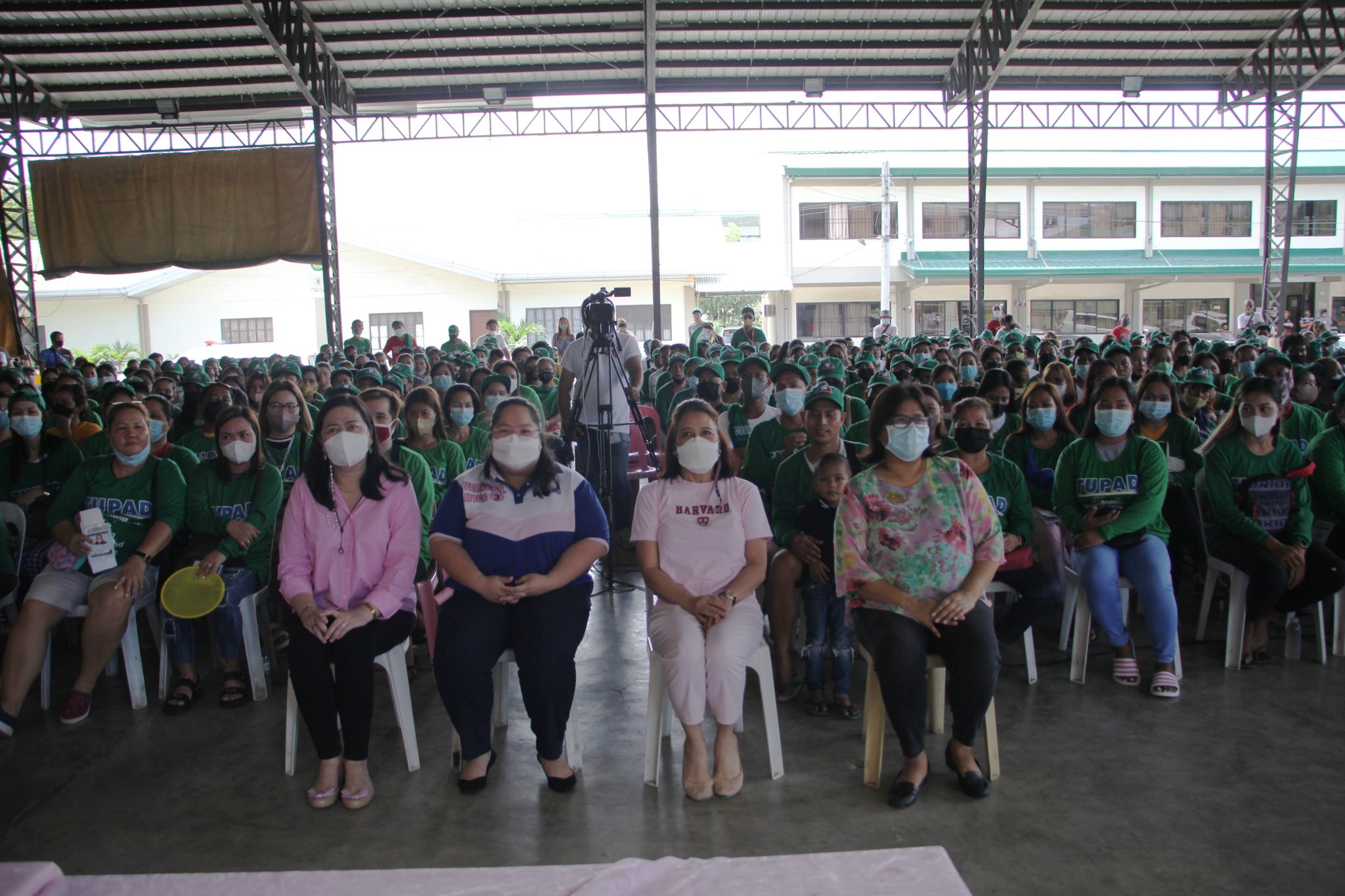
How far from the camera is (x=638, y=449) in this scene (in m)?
7.20

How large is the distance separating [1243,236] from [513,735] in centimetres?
2732

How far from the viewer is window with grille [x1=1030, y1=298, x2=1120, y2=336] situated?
2445cm

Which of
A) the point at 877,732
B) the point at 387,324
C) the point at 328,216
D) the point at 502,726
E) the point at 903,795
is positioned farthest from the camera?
the point at 387,324

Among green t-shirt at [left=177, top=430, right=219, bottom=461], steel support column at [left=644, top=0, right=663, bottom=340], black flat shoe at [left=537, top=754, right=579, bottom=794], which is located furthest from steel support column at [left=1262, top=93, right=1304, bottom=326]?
black flat shoe at [left=537, top=754, right=579, bottom=794]

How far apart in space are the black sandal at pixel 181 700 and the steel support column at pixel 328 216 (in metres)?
10.4

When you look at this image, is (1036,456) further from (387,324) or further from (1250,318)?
(387,324)

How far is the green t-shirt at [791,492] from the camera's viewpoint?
3822mm

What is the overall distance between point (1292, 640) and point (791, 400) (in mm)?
2400

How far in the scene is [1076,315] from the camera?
24.6 m

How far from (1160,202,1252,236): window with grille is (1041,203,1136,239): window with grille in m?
1.00

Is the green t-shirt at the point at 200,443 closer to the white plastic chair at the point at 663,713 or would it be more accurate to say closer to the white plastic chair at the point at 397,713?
the white plastic chair at the point at 397,713

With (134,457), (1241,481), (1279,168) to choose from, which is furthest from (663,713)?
(1279,168)

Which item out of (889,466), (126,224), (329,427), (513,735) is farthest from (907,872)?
(126,224)

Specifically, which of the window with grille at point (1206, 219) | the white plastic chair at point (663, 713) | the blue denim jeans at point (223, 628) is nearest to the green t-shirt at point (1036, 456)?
the white plastic chair at point (663, 713)
